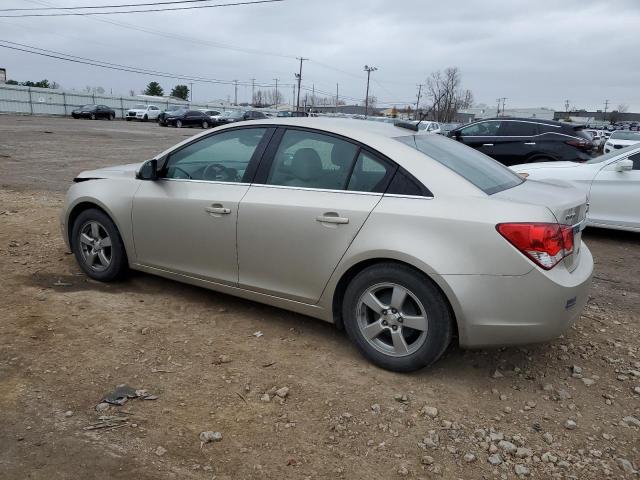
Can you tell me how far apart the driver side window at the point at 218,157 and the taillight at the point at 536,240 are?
1967 millimetres

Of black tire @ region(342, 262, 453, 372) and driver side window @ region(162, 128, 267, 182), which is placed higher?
driver side window @ region(162, 128, 267, 182)

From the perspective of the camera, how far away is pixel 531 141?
11328 mm

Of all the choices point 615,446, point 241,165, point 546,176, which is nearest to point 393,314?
point 615,446

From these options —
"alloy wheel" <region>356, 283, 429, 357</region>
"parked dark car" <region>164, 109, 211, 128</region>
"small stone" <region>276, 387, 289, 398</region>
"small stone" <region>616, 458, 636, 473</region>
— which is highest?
"parked dark car" <region>164, 109, 211, 128</region>

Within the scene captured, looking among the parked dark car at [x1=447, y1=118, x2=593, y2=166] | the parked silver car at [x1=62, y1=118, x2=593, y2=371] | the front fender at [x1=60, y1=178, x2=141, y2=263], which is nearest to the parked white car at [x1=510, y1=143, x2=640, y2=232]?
the parked dark car at [x1=447, y1=118, x2=593, y2=166]

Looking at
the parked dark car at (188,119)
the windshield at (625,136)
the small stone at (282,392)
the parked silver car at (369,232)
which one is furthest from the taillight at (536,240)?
the parked dark car at (188,119)

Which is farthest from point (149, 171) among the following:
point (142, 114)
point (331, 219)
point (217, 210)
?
point (142, 114)

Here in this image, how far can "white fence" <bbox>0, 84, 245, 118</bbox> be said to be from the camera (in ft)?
157

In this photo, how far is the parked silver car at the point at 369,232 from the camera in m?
3.13

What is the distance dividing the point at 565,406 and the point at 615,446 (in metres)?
0.39

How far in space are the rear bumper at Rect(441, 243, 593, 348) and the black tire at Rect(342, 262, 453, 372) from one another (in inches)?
4.1

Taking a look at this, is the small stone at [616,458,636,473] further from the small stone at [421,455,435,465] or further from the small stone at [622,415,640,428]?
the small stone at [421,455,435,465]

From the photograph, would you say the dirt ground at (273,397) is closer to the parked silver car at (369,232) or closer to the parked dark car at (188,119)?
the parked silver car at (369,232)

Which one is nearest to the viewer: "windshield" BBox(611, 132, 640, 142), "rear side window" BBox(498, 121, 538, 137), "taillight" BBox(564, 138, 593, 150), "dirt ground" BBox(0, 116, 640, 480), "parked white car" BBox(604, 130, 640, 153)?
"dirt ground" BBox(0, 116, 640, 480)
